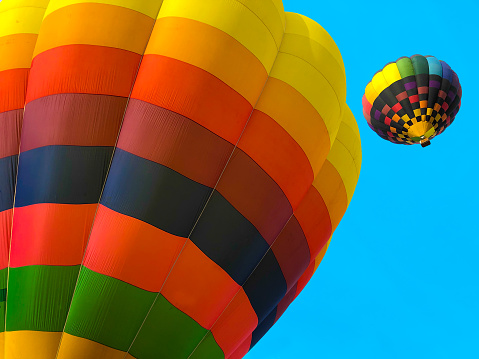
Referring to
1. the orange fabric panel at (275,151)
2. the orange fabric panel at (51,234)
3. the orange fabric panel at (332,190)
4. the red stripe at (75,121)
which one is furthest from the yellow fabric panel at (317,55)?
the orange fabric panel at (51,234)

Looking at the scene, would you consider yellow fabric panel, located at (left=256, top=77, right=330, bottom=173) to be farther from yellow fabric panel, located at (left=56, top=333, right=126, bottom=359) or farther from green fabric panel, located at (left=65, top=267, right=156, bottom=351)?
yellow fabric panel, located at (left=56, top=333, right=126, bottom=359)

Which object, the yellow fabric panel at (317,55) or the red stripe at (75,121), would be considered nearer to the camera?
the red stripe at (75,121)

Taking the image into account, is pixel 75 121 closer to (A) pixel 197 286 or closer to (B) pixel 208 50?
(B) pixel 208 50

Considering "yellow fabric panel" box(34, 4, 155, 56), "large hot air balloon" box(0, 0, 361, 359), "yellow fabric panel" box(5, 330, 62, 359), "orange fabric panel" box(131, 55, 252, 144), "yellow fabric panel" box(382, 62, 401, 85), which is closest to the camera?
"yellow fabric panel" box(5, 330, 62, 359)

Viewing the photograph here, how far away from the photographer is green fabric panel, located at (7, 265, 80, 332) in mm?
4969

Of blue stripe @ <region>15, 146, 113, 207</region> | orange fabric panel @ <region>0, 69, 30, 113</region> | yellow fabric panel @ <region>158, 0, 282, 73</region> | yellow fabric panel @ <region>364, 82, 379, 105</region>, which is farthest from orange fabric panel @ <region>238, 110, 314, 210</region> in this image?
yellow fabric panel @ <region>364, 82, 379, 105</region>

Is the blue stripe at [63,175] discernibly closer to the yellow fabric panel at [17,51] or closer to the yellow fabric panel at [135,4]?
the yellow fabric panel at [17,51]

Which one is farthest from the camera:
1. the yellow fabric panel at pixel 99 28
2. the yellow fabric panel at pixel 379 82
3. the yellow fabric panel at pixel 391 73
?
the yellow fabric panel at pixel 379 82

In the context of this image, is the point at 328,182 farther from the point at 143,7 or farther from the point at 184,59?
the point at 143,7

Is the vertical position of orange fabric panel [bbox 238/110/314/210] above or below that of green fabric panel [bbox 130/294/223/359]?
above

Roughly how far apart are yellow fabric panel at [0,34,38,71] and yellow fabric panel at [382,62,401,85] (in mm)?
8994

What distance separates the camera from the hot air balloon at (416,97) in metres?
13.2

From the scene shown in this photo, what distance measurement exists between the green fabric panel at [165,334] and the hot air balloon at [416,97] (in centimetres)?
915

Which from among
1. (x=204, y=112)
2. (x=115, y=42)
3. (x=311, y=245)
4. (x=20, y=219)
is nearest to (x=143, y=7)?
(x=115, y=42)
